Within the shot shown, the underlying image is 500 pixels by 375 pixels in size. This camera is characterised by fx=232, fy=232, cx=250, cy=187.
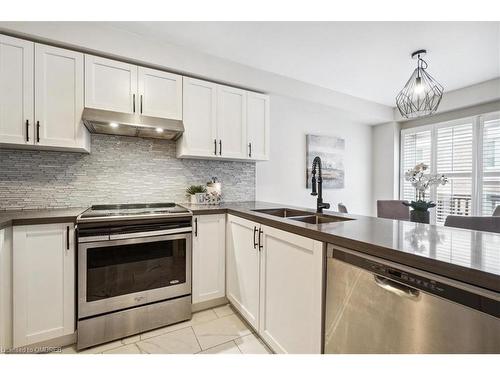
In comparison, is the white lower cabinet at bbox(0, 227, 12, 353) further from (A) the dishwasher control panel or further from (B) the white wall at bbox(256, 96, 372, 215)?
(B) the white wall at bbox(256, 96, 372, 215)

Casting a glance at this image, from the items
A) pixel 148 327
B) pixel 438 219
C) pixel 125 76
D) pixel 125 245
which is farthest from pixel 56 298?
pixel 438 219

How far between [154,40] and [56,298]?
2.29m

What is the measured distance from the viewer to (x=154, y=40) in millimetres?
2207

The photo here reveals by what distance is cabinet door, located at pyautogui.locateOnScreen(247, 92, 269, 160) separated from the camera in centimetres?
269

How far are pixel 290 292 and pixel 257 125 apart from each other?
1931mm

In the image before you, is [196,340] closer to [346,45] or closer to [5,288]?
[5,288]

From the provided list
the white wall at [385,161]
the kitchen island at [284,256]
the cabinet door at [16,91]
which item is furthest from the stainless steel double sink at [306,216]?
the white wall at [385,161]

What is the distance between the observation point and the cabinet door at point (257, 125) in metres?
2.69

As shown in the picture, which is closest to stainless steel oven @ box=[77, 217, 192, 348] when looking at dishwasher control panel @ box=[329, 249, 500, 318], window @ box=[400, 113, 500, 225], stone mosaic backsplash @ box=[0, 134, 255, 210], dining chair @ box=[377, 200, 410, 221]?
stone mosaic backsplash @ box=[0, 134, 255, 210]

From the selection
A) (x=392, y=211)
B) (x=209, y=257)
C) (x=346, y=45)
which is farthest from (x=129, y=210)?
(x=392, y=211)

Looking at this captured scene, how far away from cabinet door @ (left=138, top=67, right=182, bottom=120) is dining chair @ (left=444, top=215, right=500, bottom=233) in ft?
8.75

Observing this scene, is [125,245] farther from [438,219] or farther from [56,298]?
[438,219]

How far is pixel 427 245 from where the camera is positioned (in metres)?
0.91

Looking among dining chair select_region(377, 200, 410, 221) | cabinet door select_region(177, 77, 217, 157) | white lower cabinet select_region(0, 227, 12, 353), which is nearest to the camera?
white lower cabinet select_region(0, 227, 12, 353)
